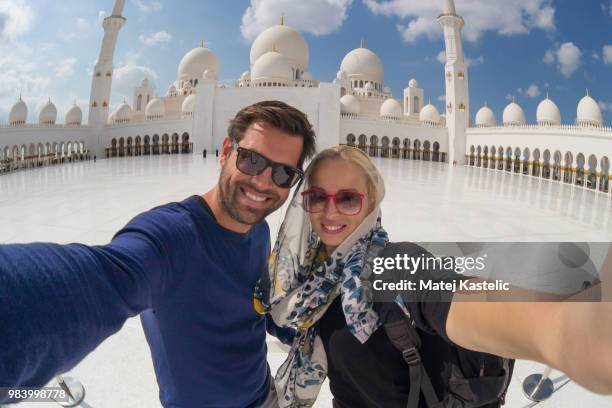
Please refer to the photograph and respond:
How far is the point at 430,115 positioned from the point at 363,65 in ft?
20.1

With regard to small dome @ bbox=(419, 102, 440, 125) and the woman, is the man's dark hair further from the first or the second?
small dome @ bbox=(419, 102, 440, 125)

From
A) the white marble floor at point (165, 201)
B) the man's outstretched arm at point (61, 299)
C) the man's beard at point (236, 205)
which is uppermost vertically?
the man's beard at point (236, 205)

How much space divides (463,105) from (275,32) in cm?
1187

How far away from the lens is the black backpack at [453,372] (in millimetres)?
667

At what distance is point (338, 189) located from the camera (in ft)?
2.78

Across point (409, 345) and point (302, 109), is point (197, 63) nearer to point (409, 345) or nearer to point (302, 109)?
point (302, 109)

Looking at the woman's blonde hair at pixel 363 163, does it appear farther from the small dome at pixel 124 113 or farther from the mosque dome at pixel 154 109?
the small dome at pixel 124 113

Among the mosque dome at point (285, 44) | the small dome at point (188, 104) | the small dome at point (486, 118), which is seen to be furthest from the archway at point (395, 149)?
the small dome at point (188, 104)

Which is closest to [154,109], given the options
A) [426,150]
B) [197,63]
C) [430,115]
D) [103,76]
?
[103,76]

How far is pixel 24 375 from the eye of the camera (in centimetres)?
44

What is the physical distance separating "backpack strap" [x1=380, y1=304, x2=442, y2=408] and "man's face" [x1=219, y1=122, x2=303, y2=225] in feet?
1.22

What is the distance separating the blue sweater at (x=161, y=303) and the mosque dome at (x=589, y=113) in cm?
2086

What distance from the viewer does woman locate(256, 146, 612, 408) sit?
2.04ft

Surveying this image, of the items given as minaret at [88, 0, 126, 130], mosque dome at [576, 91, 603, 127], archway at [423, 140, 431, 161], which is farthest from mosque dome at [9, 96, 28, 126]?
mosque dome at [576, 91, 603, 127]
